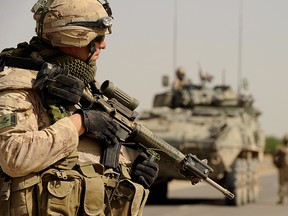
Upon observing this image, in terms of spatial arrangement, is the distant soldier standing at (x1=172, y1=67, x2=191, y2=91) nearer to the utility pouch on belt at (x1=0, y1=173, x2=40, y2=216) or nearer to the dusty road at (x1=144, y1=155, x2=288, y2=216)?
the dusty road at (x1=144, y1=155, x2=288, y2=216)

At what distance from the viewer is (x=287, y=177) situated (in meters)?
24.3

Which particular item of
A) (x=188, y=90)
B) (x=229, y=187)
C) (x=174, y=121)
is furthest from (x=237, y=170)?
(x=188, y=90)

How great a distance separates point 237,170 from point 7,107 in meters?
16.6

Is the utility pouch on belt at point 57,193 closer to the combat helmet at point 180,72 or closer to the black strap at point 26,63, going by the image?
the black strap at point 26,63

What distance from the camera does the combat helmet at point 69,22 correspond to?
170 inches

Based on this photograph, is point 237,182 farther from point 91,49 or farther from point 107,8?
point 91,49

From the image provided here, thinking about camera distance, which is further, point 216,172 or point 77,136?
point 216,172

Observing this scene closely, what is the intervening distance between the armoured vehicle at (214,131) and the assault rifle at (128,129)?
43.9ft

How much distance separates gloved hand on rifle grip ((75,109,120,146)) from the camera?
13.9 feet

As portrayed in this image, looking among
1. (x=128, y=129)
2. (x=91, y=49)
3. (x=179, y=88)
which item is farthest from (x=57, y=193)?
(x=179, y=88)

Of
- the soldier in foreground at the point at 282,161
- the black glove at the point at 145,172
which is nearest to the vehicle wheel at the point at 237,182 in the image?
the soldier in foreground at the point at 282,161

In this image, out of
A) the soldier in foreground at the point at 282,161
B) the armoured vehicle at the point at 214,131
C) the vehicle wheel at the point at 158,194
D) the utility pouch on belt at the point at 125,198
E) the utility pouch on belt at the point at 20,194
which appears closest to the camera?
the utility pouch on belt at the point at 20,194

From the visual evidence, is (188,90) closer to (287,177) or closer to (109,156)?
(287,177)

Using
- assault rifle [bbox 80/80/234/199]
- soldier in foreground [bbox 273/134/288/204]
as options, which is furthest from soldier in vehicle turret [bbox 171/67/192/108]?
assault rifle [bbox 80/80/234/199]
